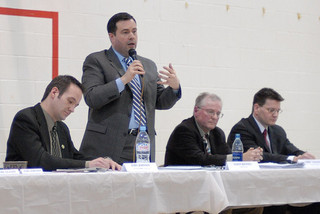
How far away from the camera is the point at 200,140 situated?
348cm

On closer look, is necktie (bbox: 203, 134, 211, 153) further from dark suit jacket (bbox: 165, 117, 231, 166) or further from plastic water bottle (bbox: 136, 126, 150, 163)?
plastic water bottle (bbox: 136, 126, 150, 163)

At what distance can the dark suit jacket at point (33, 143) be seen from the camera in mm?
2604

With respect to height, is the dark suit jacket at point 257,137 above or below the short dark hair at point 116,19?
below

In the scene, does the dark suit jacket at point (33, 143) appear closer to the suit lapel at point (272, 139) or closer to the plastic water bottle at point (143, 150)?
the plastic water bottle at point (143, 150)

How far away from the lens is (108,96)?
304 centimetres

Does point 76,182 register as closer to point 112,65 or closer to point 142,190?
point 142,190

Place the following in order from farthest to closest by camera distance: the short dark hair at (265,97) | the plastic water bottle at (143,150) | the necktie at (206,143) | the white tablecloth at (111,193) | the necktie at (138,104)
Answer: the short dark hair at (265,97)
the necktie at (206,143)
the necktie at (138,104)
the plastic water bottle at (143,150)
the white tablecloth at (111,193)

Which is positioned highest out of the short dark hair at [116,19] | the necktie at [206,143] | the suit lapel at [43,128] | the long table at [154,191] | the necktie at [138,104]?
the short dark hair at [116,19]

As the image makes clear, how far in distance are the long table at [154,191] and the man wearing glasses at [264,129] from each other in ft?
3.98

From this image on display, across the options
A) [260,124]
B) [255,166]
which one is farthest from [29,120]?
[260,124]

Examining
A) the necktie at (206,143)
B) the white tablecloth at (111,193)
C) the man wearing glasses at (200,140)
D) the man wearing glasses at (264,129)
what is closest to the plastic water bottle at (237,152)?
the man wearing glasses at (200,140)

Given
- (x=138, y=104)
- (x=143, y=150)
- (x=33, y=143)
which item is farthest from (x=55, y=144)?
(x=138, y=104)

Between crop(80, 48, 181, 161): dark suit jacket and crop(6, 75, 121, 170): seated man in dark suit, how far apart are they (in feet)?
0.64

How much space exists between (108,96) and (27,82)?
49.6 inches
